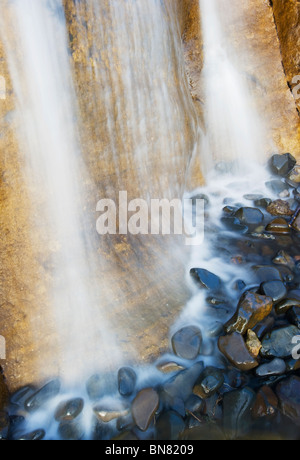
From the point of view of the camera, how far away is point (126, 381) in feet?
8.79

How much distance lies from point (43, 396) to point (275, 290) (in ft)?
8.15

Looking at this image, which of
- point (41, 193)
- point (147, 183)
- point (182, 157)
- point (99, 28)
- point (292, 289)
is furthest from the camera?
point (182, 157)

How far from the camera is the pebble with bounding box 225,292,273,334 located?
2949 mm

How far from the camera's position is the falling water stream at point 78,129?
2.64 meters

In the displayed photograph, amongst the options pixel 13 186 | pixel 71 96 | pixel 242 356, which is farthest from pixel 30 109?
pixel 242 356

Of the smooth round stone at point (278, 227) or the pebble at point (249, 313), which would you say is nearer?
the pebble at point (249, 313)

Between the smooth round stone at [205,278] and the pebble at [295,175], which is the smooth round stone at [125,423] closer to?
the smooth round stone at [205,278]

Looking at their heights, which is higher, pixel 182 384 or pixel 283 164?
pixel 283 164

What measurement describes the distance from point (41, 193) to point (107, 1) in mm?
2145

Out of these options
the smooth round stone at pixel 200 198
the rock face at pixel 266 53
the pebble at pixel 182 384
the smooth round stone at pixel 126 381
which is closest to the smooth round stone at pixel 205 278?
the pebble at pixel 182 384

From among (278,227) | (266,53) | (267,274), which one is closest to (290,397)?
(267,274)

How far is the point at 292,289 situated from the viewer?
11.3ft

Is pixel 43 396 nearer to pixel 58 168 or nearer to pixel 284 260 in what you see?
pixel 58 168

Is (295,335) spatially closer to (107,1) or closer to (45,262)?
(45,262)
